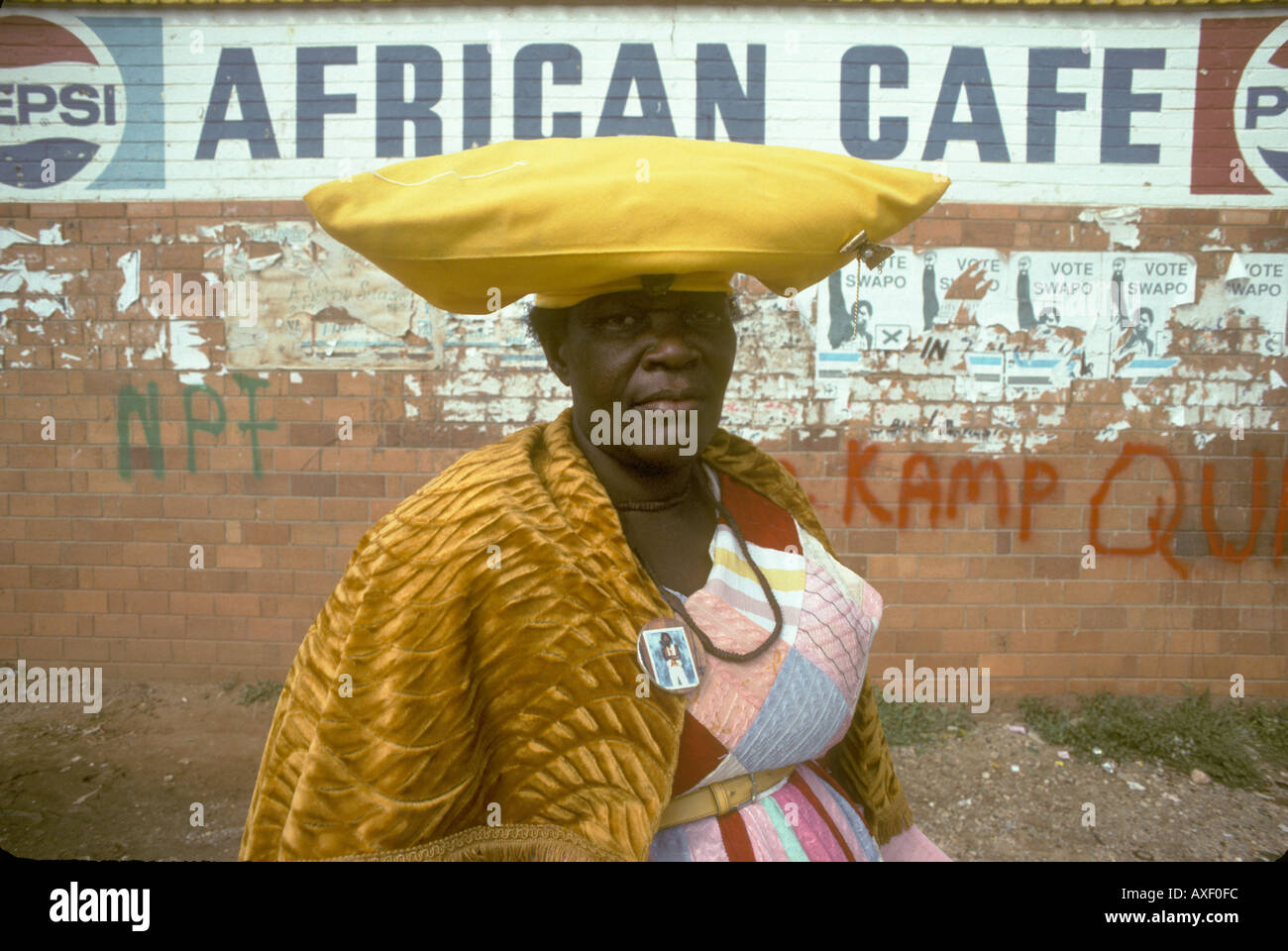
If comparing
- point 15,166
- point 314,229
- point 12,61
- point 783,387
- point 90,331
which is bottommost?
point 783,387

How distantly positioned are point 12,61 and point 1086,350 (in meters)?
5.86

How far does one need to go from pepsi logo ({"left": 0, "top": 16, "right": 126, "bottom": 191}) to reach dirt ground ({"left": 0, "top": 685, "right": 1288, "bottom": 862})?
290cm

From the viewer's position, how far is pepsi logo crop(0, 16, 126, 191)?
157 inches

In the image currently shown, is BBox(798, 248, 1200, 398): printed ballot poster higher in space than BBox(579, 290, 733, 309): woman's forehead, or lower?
higher

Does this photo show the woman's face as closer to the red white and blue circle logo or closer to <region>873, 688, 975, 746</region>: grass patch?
<region>873, 688, 975, 746</region>: grass patch

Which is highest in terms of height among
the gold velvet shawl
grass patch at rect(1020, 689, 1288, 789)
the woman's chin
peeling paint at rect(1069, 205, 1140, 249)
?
peeling paint at rect(1069, 205, 1140, 249)

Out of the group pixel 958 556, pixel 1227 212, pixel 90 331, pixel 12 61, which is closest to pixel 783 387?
pixel 958 556

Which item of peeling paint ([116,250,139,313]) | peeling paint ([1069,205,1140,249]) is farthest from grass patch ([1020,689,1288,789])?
peeling paint ([116,250,139,313])

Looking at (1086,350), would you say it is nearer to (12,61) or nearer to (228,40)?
(228,40)

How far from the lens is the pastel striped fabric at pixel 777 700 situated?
131 cm

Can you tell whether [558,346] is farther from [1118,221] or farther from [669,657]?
[1118,221]

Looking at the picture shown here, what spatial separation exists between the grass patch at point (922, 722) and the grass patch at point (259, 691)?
334 cm

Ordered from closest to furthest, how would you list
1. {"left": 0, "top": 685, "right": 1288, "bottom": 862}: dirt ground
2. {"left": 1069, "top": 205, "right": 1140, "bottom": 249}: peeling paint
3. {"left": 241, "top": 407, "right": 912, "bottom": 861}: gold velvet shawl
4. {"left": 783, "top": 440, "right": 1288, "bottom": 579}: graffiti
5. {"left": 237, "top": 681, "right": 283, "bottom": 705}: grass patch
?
{"left": 241, "top": 407, "right": 912, "bottom": 861}: gold velvet shawl < {"left": 0, "top": 685, "right": 1288, "bottom": 862}: dirt ground < {"left": 1069, "top": 205, "right": 1140, "bottom": 249}: peeling paint < {"left": 783, "top": 440, "right": 1288, "bottom": 579}: graffiti < {"left": 237, "top": 681, "right": 283, "bottom": 705}: grass patch

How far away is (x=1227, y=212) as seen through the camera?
3.99 metres
